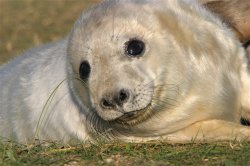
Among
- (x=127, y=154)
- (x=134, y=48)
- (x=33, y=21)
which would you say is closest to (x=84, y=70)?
(x=134, y=48)

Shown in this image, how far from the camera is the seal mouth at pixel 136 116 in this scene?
511 cm

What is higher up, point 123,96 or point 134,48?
point 134,48

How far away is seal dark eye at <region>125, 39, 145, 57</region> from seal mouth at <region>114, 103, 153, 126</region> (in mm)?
331

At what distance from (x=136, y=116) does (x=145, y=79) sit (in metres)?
0.25

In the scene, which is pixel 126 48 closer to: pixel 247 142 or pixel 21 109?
pixel 247 142

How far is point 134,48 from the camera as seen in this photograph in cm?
518

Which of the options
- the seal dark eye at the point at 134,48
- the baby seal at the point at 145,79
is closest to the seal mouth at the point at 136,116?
the baby seal at the point at 145,79

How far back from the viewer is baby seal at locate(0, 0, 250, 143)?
511 cm

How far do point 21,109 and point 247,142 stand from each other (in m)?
1.93

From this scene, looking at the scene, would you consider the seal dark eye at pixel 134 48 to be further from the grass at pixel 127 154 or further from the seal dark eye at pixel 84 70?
the grass at pixel 127 154

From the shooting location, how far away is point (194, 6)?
5.86 m

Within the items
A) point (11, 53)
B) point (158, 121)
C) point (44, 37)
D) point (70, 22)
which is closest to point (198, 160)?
point (158, 121)

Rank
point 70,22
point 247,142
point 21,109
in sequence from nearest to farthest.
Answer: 1. point 247,142
2. point 21,109
3. point 70,22

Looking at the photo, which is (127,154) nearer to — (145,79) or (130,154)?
(130,154)
